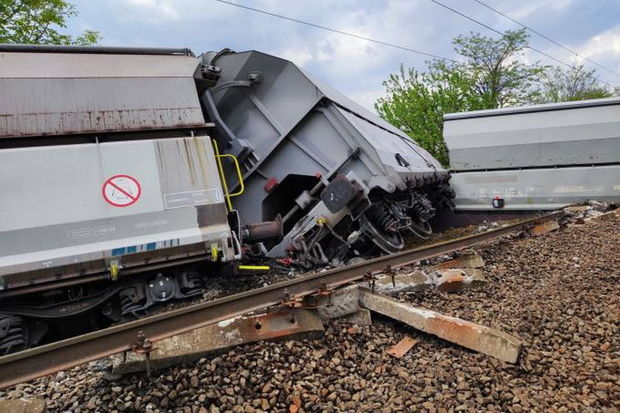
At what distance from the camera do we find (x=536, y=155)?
30.6 feet

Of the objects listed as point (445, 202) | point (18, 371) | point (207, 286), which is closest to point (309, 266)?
point (207, 286)

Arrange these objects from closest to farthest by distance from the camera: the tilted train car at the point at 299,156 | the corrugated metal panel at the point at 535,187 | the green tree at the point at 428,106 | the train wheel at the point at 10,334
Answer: the train wheel at the point at 10,334 < the tilted train car at the point at 299,156 < the corrugated metal panel at the point at 535,187 < the green tree at the point at 428,106

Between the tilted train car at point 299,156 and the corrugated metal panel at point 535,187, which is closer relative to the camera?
the tilted train car at point 299,156

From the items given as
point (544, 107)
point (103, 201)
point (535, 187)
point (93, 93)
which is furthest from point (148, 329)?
point (544, 107)

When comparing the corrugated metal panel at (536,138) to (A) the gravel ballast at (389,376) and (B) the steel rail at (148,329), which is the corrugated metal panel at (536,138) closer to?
(A) the gravel ballast at (389,376)

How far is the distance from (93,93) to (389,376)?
3.02m

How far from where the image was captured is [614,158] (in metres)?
8.73

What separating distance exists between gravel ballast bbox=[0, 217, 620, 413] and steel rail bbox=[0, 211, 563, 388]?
20 centimetres

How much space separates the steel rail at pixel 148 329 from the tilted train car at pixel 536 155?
698cm

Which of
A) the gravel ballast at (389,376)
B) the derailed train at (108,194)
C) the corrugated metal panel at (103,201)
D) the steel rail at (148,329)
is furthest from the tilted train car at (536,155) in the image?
the corrugated metal panel at (103,201)

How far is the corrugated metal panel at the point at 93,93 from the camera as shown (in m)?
3.28

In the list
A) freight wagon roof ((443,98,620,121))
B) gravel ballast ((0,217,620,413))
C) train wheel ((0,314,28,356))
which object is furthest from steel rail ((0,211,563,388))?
freight wagon roof ((443,98,620,121))

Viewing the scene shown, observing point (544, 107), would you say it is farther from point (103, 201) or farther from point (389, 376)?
point (103, 201)

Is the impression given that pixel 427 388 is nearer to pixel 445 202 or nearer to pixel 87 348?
pixel 87 348
